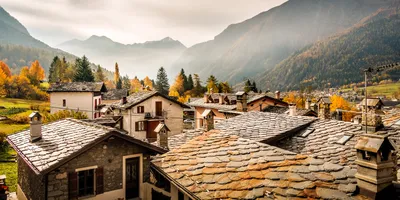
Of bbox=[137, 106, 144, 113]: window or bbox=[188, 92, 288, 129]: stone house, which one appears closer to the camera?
bbox=[137, 106, 144, 113]: window

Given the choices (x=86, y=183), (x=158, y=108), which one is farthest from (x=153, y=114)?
(x=86, y=183)

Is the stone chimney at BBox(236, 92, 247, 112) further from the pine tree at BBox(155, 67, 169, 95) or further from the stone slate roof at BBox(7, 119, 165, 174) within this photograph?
the pine tree at BBox(155, 67, 169, 95)

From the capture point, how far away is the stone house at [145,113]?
33950 mm

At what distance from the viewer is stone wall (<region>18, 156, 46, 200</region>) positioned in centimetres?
1005

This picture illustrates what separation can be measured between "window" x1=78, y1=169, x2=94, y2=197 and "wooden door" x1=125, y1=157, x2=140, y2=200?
55.3 inches

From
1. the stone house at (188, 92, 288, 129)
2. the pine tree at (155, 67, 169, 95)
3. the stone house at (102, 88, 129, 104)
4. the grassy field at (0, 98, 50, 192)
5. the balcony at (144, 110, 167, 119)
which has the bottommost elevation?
the grassy field at (0, 98, 50, 192)

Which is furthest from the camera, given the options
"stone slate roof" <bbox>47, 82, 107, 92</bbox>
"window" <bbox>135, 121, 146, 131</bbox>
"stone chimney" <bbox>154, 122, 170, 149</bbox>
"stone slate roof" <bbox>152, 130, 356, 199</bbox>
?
"stone slate roof" <bbox>47, 82, 107, 92</bbox>

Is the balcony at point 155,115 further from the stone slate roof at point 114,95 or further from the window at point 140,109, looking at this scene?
the stone slate roof at point 114,95

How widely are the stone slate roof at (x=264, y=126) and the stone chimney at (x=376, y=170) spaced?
17.6ft

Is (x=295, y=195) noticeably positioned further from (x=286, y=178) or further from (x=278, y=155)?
(x=278, y=155)

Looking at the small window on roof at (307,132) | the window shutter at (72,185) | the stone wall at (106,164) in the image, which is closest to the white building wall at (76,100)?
the stone wall at (106,164)

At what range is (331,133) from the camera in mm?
11859

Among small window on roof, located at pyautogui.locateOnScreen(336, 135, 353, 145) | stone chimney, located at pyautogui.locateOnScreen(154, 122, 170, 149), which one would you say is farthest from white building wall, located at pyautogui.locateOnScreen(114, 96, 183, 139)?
small window on roof, located at pyautogui.locateOnScreen(336, 135, 353, 145)

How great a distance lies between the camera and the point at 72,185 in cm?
1011
